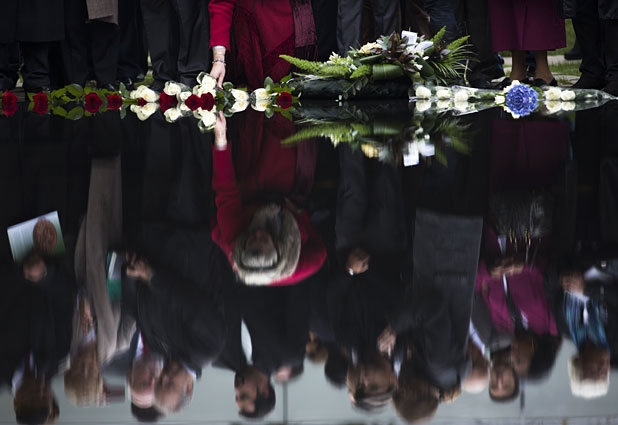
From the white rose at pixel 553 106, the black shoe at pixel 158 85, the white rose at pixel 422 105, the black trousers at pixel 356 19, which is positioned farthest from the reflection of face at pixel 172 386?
the black shoe at pixel 158 85

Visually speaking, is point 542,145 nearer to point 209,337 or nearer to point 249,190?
point 249,190

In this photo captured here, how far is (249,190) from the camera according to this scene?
195 cm

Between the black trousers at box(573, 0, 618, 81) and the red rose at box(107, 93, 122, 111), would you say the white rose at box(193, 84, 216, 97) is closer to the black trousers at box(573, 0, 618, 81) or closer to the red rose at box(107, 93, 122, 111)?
the red rose at box(107, 93, 122, 111)

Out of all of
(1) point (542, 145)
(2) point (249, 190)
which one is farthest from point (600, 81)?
(2) point (249, 190)

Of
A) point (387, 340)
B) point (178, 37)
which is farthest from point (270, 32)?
point (387, 340)

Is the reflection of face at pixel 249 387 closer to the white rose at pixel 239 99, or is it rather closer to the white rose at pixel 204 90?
the white rose at pixel 204 90

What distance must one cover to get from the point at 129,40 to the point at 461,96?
10.8 ft

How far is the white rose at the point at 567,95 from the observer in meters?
4.30

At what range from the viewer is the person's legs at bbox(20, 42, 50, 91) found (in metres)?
5.86

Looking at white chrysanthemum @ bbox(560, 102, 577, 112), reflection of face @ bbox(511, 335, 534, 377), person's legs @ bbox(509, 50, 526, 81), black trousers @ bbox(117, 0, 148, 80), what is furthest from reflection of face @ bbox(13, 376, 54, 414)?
black trousers @ bbox(117, 0, 148, 80)

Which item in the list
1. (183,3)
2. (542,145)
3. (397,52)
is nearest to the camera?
(542,145)

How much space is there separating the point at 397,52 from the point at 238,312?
Result: 3.50 metres

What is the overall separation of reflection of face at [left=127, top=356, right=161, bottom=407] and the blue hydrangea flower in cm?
334

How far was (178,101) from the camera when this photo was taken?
4641 mm
